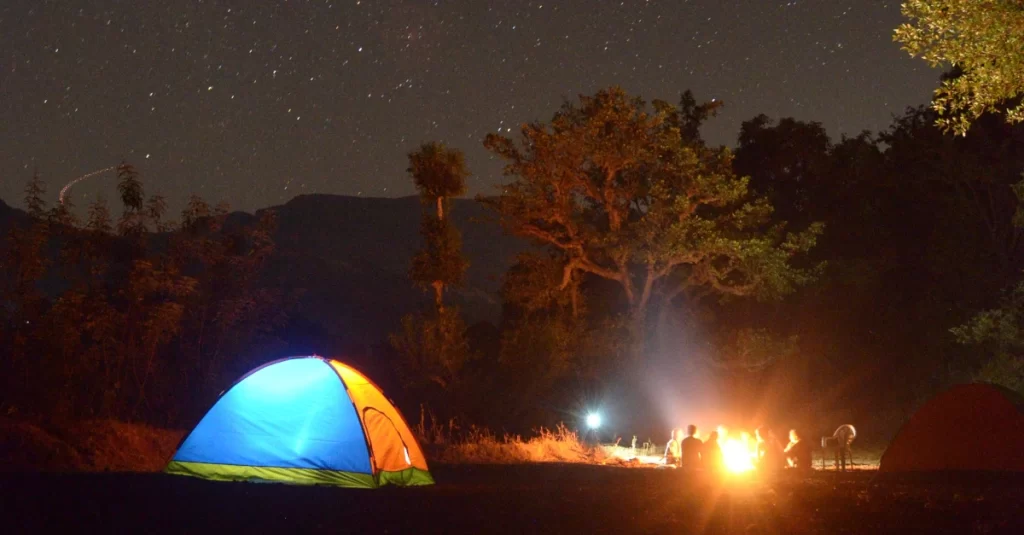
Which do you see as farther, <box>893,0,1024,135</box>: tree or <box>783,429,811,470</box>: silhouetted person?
<box>783,429,811,470</box>: silhouetted person

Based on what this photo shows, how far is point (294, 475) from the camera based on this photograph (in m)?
12.9

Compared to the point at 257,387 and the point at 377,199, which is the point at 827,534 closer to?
the point at 257,387

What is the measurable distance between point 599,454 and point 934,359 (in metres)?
16.6

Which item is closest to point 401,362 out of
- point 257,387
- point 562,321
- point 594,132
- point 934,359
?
point 562,321

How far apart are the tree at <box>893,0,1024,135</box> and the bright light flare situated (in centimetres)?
792

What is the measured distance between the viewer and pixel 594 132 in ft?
85.4

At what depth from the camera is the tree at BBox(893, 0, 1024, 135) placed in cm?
1195

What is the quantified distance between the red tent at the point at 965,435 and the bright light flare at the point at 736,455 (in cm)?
291

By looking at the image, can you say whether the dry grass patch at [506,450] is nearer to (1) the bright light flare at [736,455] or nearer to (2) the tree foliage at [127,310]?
(1) the bright light flare at [736,455]

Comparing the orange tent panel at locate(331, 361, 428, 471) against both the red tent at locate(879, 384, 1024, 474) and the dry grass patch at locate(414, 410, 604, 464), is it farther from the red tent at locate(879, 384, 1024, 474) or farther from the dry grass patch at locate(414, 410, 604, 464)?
the red tent at locate(879, 384, 1024, 474)

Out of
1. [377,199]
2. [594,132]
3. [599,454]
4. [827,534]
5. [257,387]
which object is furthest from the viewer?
[377,199]

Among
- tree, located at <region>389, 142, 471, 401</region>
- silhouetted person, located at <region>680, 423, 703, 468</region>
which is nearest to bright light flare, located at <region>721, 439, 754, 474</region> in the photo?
silhouetted person, located at <region>680, 423, 703, 468</region>

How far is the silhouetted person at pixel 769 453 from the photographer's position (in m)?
18.5

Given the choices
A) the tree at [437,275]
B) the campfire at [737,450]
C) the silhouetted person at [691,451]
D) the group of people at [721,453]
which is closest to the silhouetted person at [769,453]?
the group of people at [721,453]
